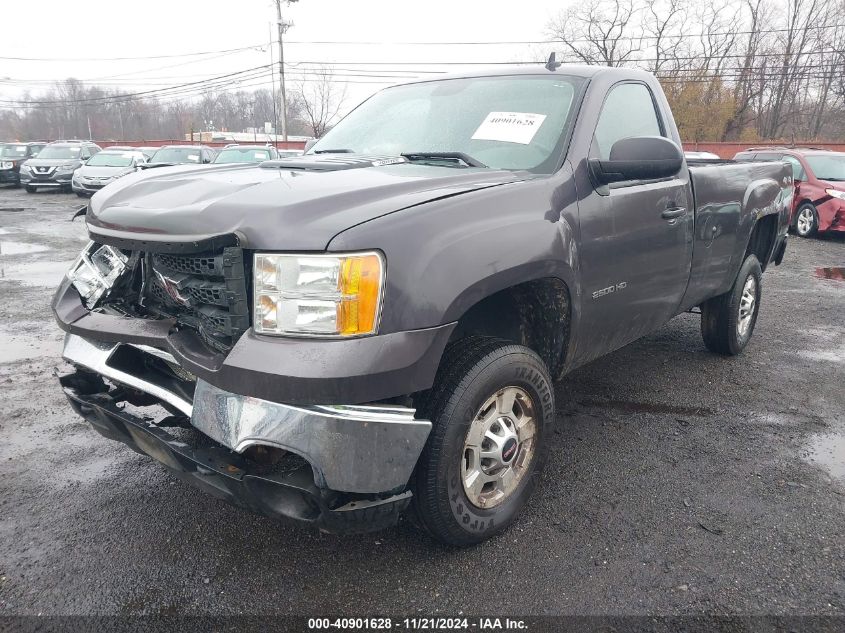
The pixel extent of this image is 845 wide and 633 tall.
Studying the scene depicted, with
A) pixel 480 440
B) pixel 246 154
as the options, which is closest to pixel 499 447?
pixel 480 440

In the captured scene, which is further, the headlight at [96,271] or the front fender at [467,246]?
the headlight at [96,271]

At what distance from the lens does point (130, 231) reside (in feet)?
7.58

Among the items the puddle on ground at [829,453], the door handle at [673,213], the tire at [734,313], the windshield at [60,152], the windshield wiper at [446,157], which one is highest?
the windshield wiper at [446,157]

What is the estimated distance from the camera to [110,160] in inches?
705

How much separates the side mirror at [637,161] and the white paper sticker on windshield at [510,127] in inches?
13.5

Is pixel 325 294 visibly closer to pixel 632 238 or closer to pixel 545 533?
pixel 545 533

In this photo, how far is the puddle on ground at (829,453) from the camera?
3.31 m

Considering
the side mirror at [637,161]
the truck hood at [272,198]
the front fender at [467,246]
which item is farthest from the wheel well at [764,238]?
the truck hood at [272,198]

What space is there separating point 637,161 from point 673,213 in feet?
2.58

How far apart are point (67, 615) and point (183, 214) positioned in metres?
1.43

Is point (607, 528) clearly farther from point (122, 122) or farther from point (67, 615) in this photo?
point (122, 122)

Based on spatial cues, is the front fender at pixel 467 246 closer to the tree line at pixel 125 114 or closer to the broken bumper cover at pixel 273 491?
the broken bumper cover at pixel 273 491

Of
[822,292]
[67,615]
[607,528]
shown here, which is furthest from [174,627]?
[822,292]

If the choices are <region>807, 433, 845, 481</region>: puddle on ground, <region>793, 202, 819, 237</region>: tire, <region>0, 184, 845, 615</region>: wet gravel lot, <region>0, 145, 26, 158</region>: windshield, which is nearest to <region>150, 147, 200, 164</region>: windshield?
<region>0, 145, 26, 158</region>: windshield
